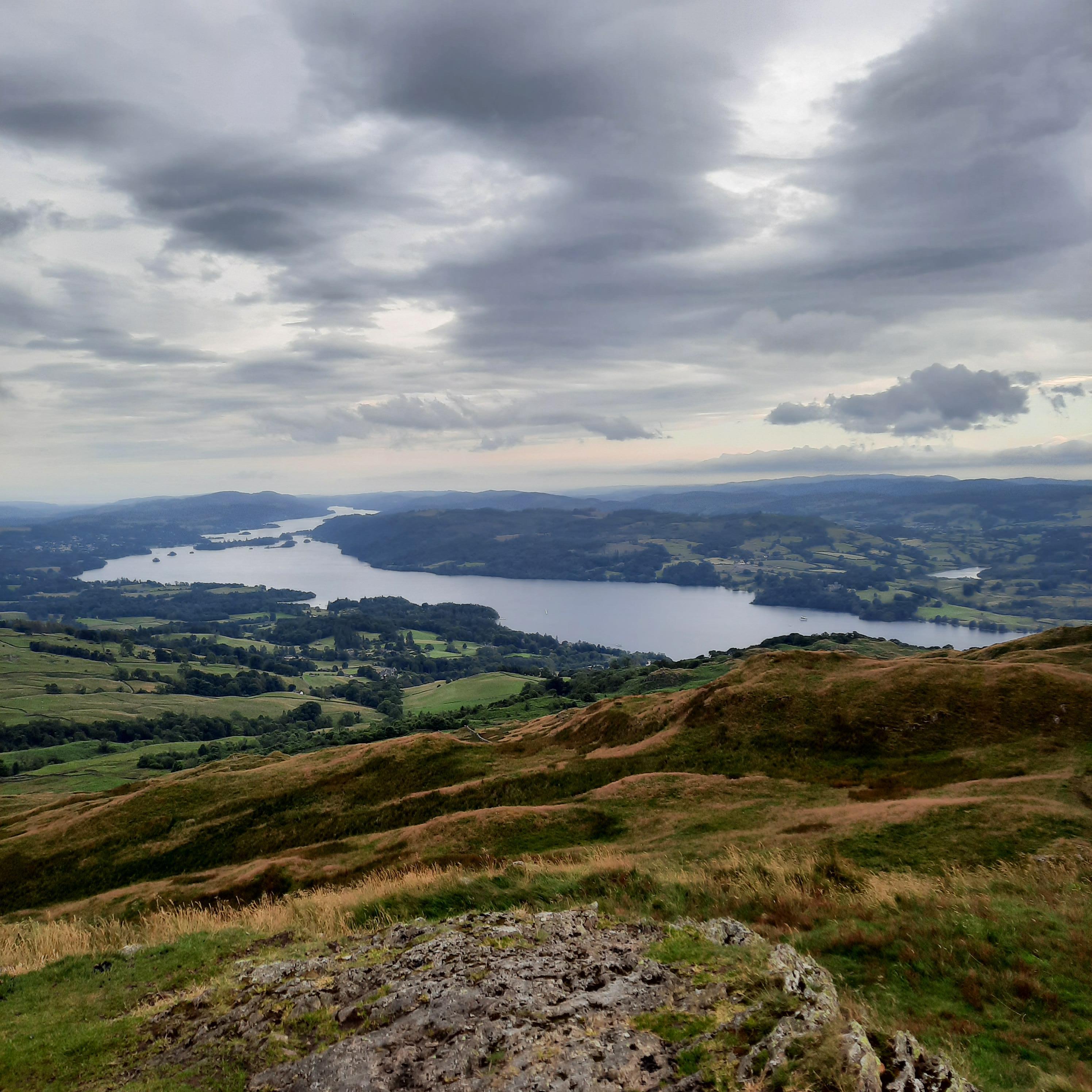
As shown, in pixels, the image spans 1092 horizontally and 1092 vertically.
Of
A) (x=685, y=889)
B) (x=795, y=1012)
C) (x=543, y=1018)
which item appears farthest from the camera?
(x=685, y=889)

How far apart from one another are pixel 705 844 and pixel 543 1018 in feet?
65.7

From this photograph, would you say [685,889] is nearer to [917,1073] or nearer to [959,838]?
[917,1073]

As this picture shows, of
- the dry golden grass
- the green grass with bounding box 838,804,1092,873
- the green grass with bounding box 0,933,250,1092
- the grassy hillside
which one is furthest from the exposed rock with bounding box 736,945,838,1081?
the green grass with bounding box 838,804,1092,873

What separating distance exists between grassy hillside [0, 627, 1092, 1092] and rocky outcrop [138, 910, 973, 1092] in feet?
3.47

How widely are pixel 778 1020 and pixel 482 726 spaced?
5123 inches

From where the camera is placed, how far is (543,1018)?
1150cm

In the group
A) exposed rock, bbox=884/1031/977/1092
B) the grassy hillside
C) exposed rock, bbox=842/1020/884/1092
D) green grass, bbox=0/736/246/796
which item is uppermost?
exposed rock, bbox=842/1020/884/1092

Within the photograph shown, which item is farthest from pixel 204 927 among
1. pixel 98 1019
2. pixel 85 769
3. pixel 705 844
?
pixel 85 769

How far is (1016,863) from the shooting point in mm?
22422

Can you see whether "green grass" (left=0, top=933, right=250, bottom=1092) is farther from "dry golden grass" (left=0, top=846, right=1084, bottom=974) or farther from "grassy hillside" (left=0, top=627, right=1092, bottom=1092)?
"dry golden grass" (left=0, top=846, right=1084, bottom=974)

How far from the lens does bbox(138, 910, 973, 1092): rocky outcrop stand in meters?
9.45

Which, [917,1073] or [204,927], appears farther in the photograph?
[204,927]

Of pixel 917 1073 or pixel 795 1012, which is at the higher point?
pixel 917 1073

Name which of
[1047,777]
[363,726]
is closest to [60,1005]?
[1047,777]
